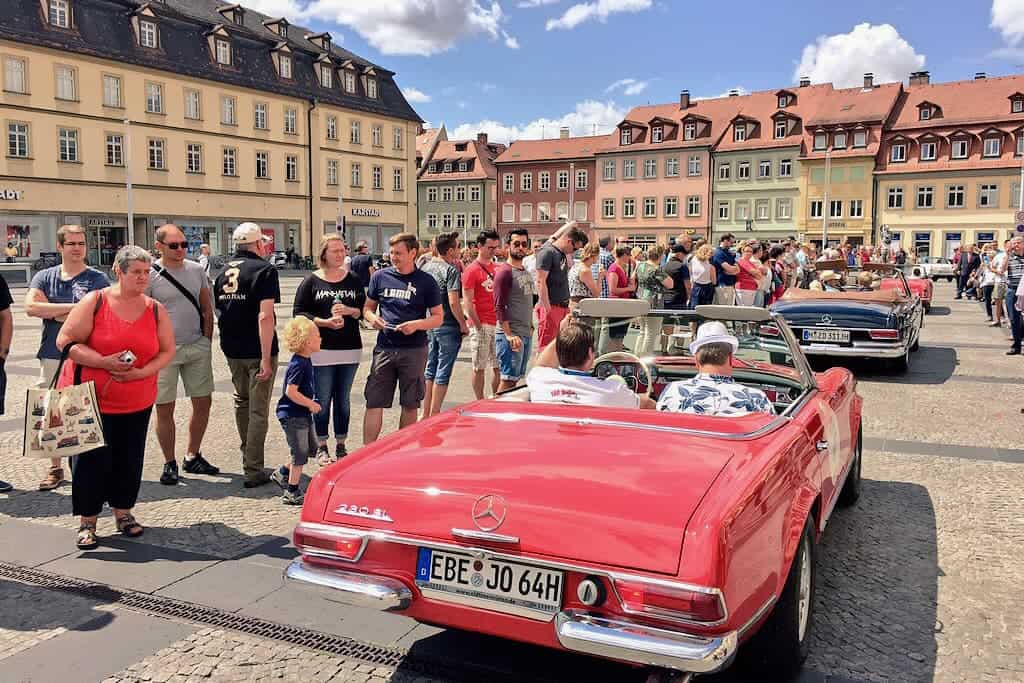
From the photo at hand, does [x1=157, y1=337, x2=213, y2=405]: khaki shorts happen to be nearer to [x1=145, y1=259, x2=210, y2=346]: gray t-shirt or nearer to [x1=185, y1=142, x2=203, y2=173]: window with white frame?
[x1=145, y1=259, x2=210, y2=346]: gray t-shirt

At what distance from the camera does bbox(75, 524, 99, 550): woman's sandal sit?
471cm

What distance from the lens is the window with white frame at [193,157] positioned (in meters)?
46.5

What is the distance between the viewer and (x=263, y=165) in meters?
50.6

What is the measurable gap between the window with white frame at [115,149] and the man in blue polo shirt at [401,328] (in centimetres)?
4165

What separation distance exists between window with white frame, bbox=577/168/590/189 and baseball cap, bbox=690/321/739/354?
70.7m

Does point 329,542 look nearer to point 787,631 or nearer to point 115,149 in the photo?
point 787,631

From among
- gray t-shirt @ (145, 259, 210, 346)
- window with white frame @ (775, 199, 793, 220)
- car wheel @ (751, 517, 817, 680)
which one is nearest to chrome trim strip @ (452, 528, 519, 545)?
car wheel @ (751, 517, 817, 680)

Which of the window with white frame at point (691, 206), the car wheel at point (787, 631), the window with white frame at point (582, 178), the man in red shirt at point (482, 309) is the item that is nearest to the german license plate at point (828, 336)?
the man in red shirt at point (482, 309)

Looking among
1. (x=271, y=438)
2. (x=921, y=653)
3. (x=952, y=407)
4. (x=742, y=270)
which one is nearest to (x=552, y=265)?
(x=271, y=438)

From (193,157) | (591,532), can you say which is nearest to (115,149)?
(193,157)

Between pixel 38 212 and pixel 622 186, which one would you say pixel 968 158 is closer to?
pixel 622 186

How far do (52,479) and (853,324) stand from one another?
9231 mm

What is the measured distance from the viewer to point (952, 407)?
358 inches

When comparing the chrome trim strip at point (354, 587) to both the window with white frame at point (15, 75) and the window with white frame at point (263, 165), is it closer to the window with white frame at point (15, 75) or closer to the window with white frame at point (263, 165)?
the window with white frame at point (15, 75)
